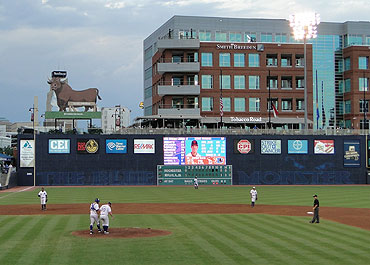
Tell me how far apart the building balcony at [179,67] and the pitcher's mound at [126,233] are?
2689 inches

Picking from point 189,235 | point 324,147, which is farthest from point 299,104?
point 189,235

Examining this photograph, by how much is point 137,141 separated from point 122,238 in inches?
2121

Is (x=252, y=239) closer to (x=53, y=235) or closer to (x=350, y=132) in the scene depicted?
(x=53, y=235)

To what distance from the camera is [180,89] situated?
97.1m

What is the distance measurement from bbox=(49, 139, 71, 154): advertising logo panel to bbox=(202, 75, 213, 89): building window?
30.5m

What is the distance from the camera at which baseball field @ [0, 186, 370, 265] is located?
21500 mm

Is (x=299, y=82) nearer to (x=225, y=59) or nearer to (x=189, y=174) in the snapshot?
(x=225, y=59)

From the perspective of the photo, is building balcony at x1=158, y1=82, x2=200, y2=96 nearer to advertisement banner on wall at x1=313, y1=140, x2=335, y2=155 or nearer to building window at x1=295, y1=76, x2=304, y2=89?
building window at x1=295, y1=76, x2=304, y2=89

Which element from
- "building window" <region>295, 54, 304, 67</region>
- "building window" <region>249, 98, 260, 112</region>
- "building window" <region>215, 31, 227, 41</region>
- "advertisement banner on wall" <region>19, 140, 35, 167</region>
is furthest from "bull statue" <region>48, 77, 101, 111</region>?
"building window" <region>215, 31, 227, 41</region>

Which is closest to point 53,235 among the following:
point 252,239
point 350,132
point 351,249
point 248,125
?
point 252,239

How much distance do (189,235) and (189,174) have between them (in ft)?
170

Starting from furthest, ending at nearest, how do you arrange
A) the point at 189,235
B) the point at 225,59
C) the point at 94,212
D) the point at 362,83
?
the point at 362,83 → the point at 225,59 → the point at 94,212 → the point at 189,235

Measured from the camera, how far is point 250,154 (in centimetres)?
8150

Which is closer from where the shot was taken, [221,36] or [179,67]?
[179,67]
